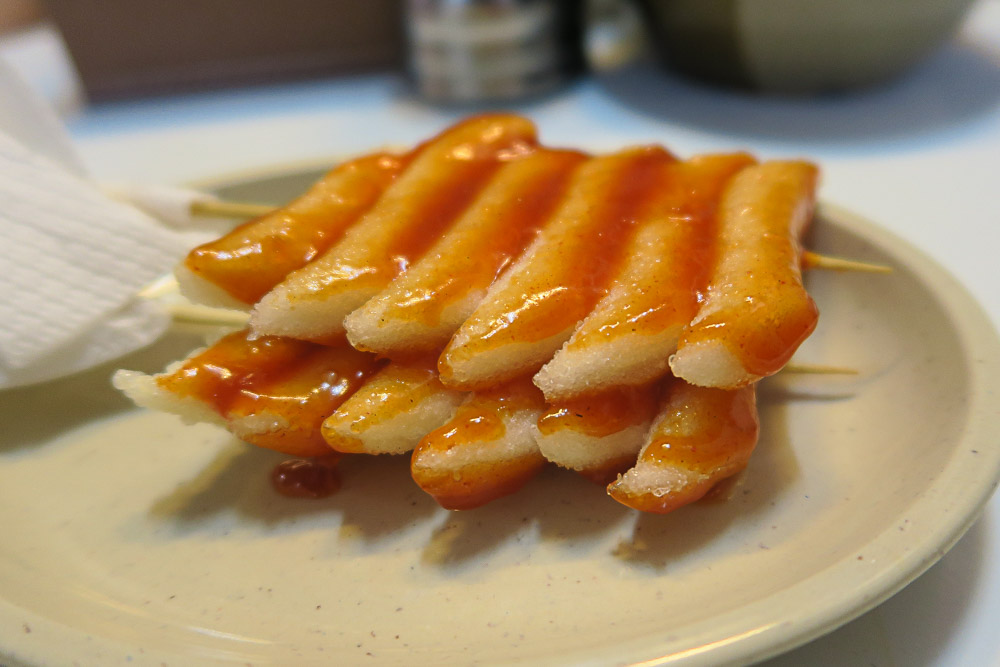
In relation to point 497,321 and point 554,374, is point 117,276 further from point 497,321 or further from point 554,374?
point 554,374

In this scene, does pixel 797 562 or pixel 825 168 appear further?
pixel 825 168

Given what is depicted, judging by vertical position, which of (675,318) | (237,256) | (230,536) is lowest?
(230,536)

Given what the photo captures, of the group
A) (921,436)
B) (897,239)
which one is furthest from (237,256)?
(897,239)

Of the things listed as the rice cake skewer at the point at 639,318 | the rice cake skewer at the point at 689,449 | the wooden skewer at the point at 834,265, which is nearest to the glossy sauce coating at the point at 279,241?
the rice cake skewer at the point at 639,318

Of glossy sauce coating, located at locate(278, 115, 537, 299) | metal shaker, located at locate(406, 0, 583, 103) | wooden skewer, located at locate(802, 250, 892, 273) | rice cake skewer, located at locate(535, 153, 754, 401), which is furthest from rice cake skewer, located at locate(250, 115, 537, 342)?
metal shaker, located at locate(406, 0, 583, 103)

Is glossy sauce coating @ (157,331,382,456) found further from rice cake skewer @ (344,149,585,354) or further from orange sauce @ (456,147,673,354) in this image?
orange sauce @ (456,147,673,354)

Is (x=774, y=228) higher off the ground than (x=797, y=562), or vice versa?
(x=774, y=228)

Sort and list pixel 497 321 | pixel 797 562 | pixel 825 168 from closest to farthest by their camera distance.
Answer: pixel 797 562, pixel 497 321, pixel 825 168

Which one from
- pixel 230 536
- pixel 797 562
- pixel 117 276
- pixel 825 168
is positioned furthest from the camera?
pixel 825 168
